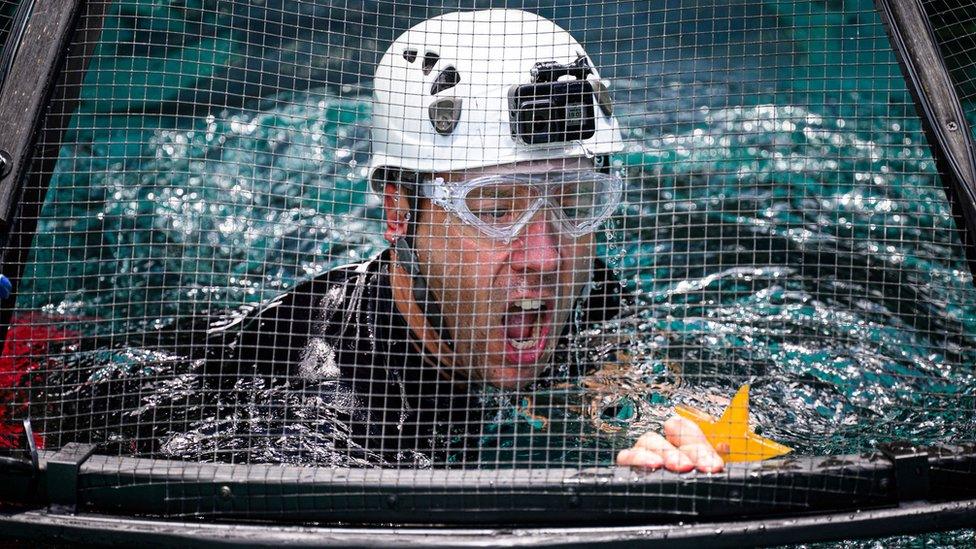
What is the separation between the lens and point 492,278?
10.3 feet

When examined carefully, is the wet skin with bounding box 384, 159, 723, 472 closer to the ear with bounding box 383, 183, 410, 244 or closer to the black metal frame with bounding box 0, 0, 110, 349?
the ear with bounding box 383, 183, 410, 244

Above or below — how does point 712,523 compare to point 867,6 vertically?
below

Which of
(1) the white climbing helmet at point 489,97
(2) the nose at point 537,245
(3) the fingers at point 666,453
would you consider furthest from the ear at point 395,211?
(3) the fingers at point 666,453

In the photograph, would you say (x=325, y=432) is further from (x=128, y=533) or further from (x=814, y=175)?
(x=814, y=175)

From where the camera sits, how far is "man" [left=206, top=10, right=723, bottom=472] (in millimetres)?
3018

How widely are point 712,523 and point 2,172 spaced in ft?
5.62

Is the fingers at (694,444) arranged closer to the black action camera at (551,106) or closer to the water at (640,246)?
the water at (640,246)

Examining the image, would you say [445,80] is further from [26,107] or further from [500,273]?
[26,107]

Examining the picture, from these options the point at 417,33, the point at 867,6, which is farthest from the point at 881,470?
the point at 867,6

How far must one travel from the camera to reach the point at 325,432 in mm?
2936

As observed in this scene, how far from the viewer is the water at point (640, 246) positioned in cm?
352

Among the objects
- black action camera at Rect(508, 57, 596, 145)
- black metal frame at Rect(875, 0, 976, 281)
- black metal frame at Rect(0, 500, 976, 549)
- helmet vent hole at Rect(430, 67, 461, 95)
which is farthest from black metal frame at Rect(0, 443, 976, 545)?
helmet vent hole at Rect(430, 67, 461, 95)

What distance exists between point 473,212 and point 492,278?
20 centimetres

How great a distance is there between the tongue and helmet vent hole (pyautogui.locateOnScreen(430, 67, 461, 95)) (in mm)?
700
